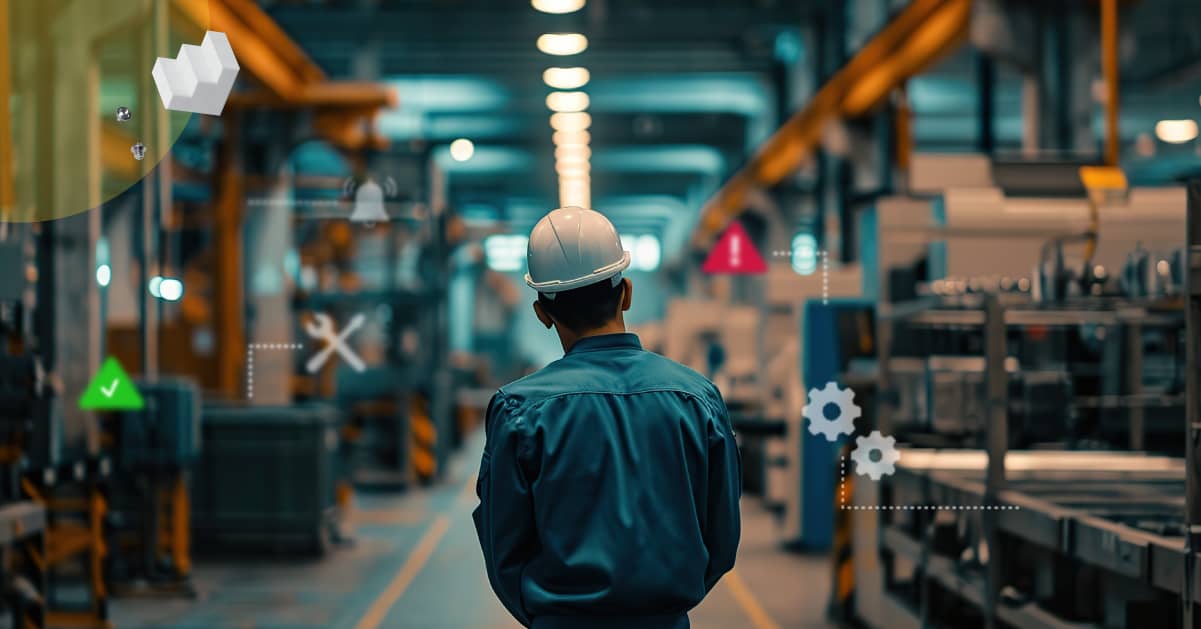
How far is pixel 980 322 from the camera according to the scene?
6.87 metres

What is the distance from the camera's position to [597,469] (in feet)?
8.68

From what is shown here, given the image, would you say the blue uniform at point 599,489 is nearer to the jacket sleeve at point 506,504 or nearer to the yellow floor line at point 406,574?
the jacket sleeve at point 506,504

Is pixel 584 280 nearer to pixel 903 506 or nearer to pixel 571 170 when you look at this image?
pixel 903 506

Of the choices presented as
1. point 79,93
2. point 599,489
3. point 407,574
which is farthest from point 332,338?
point 407,574

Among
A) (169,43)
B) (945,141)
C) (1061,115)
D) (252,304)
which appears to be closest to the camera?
(169,43)

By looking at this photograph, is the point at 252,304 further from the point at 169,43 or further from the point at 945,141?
the point at 945,141

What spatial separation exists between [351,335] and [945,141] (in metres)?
18.7

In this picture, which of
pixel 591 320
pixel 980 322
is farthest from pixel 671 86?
pixel 591 320

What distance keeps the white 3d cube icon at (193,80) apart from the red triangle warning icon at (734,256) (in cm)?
261

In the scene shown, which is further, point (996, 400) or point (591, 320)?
point (996, 400)

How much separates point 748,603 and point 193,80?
512 centimetres

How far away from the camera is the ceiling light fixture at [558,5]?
37.9 feet

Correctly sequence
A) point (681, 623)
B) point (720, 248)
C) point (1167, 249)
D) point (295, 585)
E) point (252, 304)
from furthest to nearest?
point (252, 304) → point (295, 585) → point (720, 248) → point (1167, 249) → point (681, 623)

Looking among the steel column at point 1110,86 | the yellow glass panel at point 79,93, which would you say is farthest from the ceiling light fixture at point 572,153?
the yellow glass panel at point 79,93
